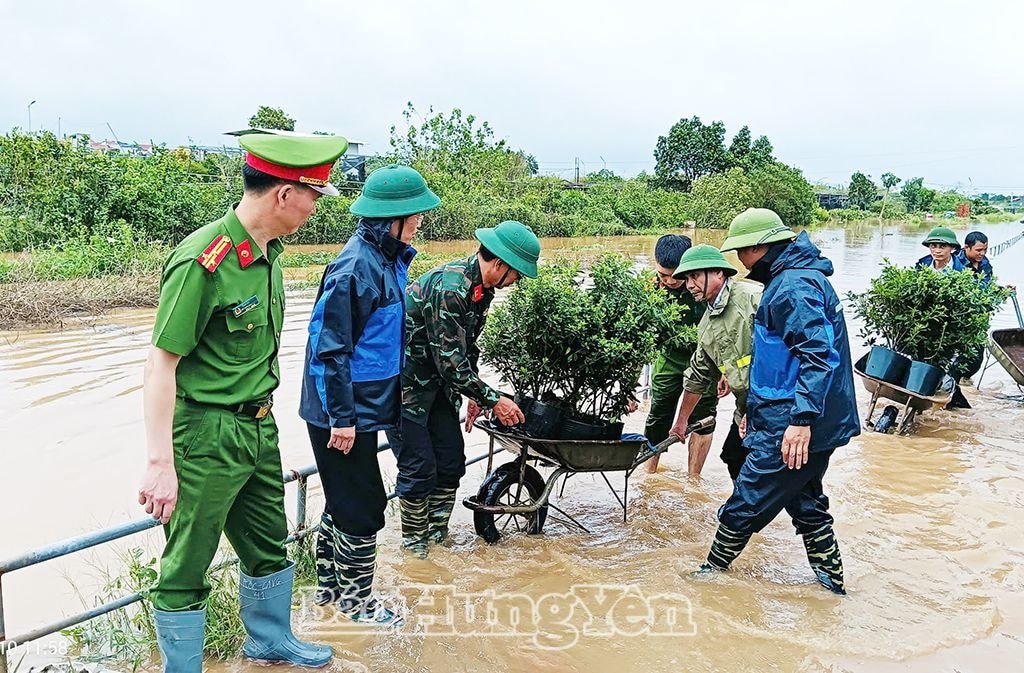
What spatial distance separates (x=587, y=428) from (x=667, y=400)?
1573 mm

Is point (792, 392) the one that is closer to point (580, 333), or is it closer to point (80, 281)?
point (580, 333)

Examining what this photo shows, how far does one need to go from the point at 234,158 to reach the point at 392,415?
28.4 metres

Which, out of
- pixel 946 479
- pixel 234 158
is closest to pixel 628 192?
pixel 234 158

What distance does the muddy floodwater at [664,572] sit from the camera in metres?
3.25

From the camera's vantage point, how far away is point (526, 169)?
1501 inches

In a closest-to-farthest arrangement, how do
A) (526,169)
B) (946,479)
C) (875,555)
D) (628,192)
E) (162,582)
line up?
(162,582)
(875,555)
(946,479)
(526,169)
(628,192)

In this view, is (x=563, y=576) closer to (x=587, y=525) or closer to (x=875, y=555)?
(x=587, y=525)

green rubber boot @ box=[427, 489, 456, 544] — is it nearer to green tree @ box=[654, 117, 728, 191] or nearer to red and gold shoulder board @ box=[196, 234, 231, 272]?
red and gold shoulder board @ box=[196, 234, 231, 272]

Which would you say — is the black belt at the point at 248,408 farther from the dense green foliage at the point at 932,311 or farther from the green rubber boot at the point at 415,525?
the dense green foliage at the point at 932,311

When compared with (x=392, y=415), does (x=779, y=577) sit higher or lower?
lower

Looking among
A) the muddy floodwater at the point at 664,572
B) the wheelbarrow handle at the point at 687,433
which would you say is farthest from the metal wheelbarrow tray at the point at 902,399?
the wheelbarrow handle at the point at 687,433

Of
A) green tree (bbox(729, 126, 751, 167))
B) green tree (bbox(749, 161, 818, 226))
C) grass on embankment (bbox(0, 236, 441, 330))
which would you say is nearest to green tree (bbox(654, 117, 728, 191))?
green tree (bbox(729, 126, 751, 167))

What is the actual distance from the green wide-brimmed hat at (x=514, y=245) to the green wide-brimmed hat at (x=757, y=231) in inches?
35.7

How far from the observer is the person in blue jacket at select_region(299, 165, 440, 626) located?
3.02 m
